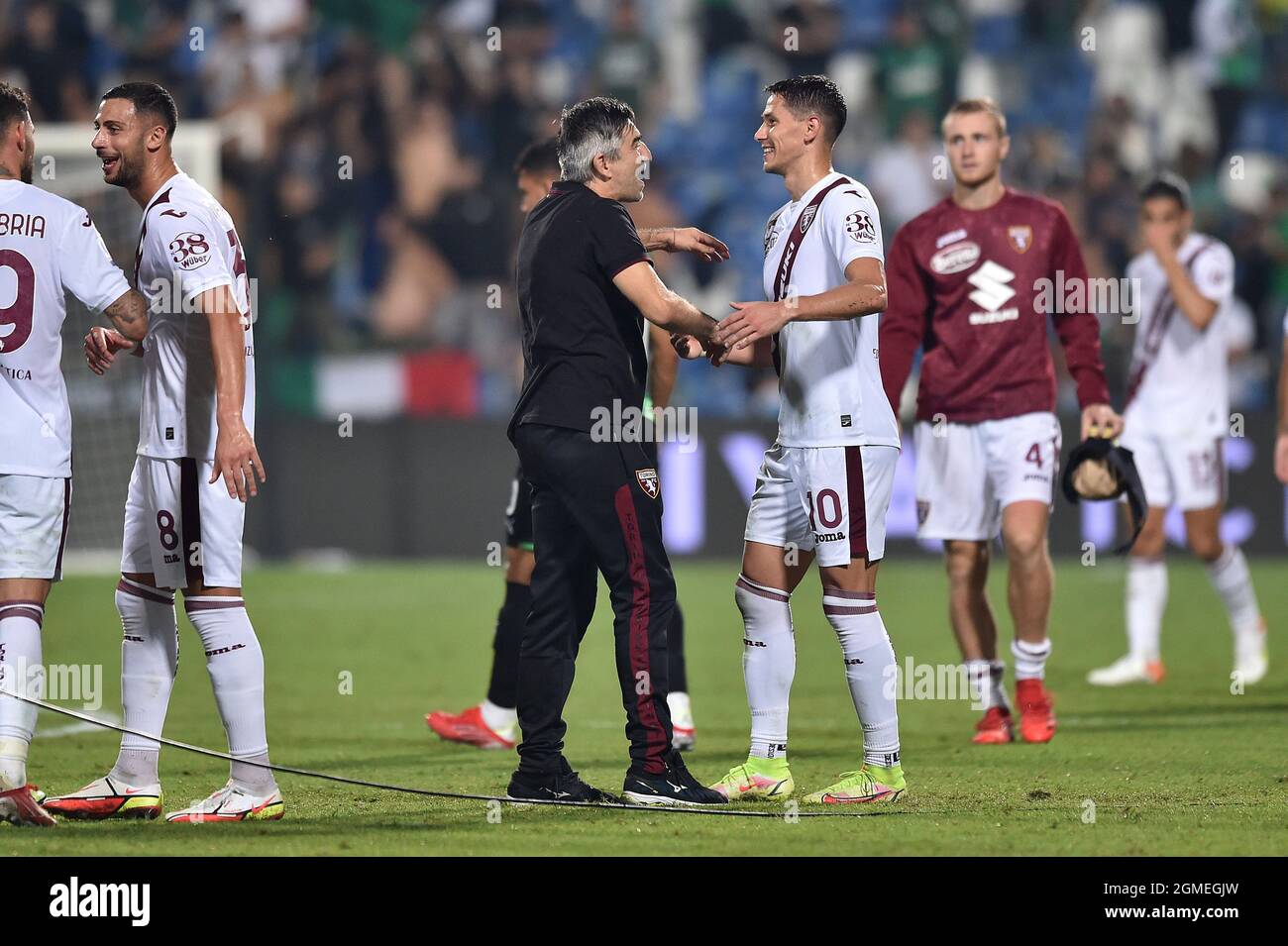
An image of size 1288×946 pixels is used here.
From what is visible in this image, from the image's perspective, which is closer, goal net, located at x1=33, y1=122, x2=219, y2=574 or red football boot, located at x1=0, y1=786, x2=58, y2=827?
red football boot, located at x1=0, y1=786, x2=58, y2=827

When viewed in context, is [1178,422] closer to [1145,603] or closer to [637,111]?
[1145,603]

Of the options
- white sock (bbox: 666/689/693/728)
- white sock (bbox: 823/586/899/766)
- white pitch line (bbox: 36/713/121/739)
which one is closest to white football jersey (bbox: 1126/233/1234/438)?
white sock (bbox: 666/689/693/728)

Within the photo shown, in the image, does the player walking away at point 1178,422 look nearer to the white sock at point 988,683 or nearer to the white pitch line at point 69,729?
the white sock at point 988,683

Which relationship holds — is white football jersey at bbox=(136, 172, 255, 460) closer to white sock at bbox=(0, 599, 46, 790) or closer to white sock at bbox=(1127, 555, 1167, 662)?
white sock at bbox=(0, 599, 46, 790)

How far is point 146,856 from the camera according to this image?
491 cm

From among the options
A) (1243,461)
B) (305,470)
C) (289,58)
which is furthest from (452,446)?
(1243,461)

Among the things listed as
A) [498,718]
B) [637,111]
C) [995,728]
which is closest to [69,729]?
[498,718]

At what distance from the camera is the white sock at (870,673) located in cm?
599

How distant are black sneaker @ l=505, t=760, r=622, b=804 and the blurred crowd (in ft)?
33.5

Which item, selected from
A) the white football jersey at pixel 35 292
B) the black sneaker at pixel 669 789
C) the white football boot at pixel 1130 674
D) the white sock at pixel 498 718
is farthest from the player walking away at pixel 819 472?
the white football boot at pixel 1130 674

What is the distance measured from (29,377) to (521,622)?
241cm

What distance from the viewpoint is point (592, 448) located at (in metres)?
5.77

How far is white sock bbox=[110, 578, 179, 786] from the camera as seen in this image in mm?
5891

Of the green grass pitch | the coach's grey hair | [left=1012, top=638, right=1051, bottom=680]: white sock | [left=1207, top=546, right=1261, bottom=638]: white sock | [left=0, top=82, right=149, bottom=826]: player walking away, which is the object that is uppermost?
the coach's grey hair
